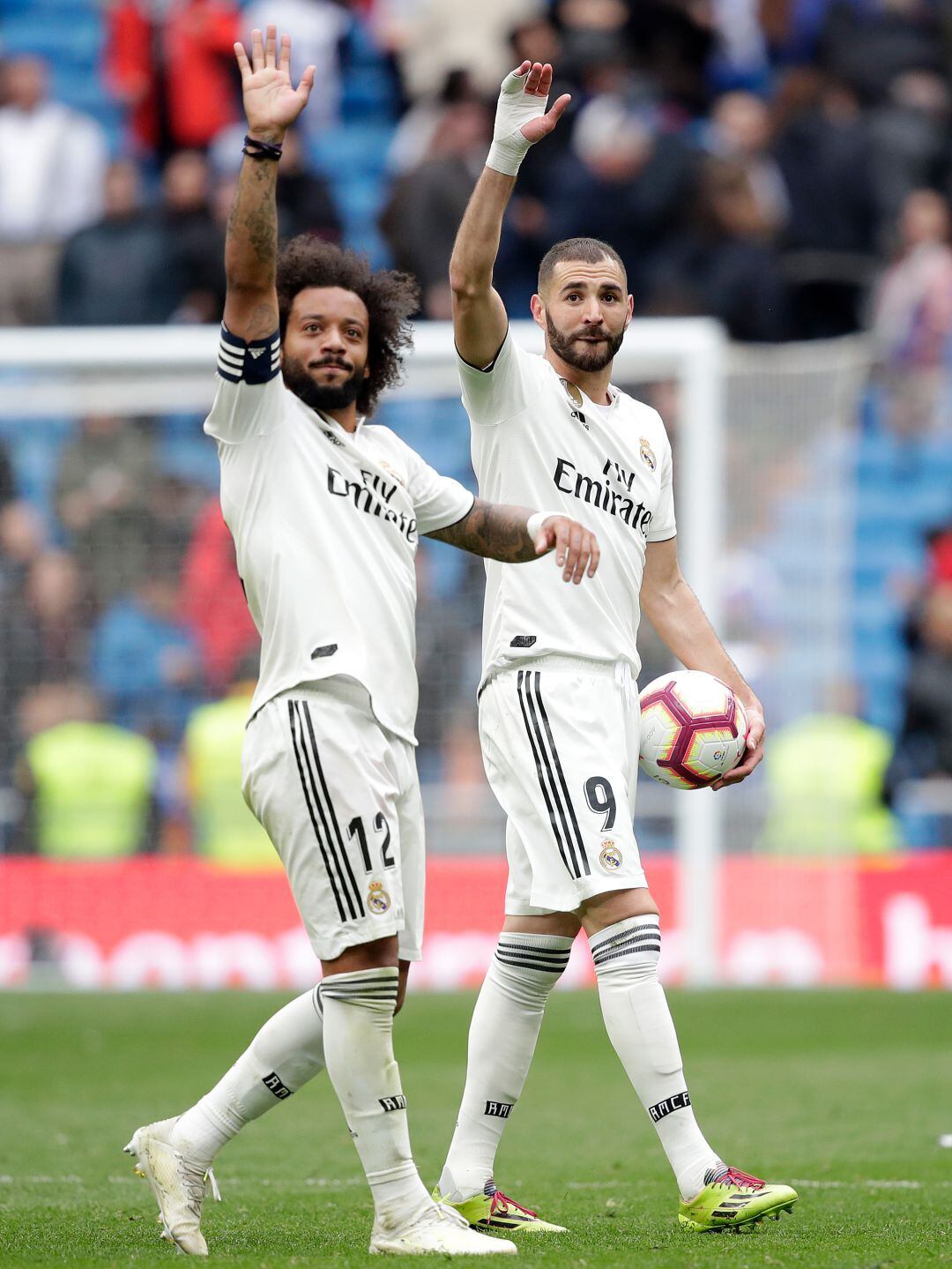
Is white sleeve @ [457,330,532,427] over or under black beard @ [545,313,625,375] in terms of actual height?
under

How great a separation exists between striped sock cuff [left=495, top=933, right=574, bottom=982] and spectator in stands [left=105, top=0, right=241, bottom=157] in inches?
559

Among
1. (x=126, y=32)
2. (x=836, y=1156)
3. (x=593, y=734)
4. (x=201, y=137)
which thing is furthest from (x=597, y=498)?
(x=126, y=32)

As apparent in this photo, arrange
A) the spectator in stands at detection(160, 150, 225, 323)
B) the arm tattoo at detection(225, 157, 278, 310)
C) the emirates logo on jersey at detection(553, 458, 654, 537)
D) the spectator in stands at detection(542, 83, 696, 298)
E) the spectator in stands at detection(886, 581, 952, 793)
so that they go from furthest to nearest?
the spectator in stands at detection(542, 83, 696, 298) → the spectator in stands at detection(160, 150, 225, 323) → the spectator in stands at detection(886, 581, 952, 793) → the emirates logo on jersey at detection(553, 458, 654, 537) → the arm tattoo at detection(225, 157, 278, 310)

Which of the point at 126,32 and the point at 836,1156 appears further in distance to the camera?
the point at 126,32

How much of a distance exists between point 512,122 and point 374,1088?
2.77 metres

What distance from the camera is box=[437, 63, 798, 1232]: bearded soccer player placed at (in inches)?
235

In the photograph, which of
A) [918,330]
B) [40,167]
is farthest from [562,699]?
[40,167]

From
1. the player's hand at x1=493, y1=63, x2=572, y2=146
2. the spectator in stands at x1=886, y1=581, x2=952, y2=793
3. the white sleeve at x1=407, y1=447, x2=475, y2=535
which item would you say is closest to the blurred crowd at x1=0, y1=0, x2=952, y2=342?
the spectator in stands at x1=886, y1=581, x2=952, y2=793

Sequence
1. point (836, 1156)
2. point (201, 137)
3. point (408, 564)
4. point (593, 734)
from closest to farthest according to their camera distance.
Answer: point (408, 564)
point (593, 734)
point (836, 1156)
point (201, 137)

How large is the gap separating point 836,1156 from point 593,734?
7.58ft

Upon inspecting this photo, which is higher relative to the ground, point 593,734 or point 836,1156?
point 593,734

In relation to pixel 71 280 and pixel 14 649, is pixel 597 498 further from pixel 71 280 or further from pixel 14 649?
pixel 71 280

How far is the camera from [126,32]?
2047cm

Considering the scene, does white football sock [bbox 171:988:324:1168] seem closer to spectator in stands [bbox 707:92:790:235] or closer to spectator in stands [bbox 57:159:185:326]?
spectator in stands [bbox 57:159:185:326]
